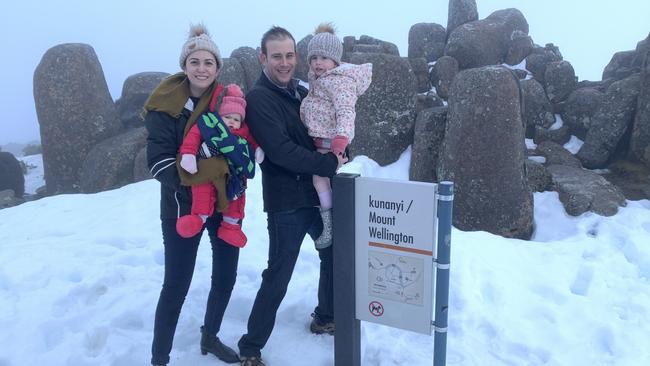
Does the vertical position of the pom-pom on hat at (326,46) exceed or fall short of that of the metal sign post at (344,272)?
it exceeds it

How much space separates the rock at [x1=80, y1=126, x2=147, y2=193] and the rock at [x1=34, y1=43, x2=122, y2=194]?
56 centimetres

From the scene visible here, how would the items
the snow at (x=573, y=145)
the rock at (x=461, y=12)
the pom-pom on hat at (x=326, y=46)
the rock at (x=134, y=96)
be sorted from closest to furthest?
the pom-pom on hat at (x=326, y=46), the snow at (x=573, y=145), the rock at (x=134, y=96), the rock at (x=461, y=12)

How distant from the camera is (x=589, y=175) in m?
7.50

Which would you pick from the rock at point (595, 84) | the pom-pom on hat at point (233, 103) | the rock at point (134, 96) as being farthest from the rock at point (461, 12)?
the pom-pom on hat at point (233, 103)

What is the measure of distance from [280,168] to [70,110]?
932 centimetres

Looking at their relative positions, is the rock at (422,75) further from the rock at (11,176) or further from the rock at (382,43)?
the rock at (11,176)

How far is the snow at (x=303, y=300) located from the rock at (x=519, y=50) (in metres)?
7.61

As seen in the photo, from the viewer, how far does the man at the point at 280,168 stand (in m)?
2.57

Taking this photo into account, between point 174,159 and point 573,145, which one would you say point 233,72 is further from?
point 174,159

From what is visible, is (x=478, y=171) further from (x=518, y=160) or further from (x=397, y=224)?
(x=397, y=224)

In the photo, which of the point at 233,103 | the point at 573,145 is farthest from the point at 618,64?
the point at 233,103

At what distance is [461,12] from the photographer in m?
13.6

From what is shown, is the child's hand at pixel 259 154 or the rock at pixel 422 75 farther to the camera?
the rock at pixel 422 75

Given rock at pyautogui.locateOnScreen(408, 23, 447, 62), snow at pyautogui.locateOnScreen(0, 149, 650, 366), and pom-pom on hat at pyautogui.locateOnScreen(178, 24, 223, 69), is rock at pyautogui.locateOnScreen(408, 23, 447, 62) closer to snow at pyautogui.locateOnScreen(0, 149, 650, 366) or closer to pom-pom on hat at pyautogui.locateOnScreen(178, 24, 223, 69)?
snow at pyautogui.locateOnScreen(0, 149, 650, 366)
